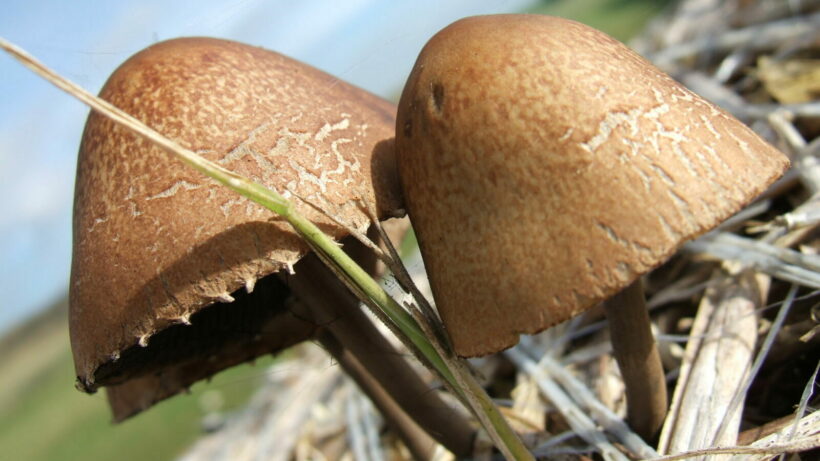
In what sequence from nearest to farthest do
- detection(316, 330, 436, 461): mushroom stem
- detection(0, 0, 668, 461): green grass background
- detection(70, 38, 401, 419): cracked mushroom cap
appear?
1. detection(70, 38, 401, 419): cracked mushroom cap
2. detection(316, 330, 436, 461): mushroom stem
3. detection(0, 0, 668, 461): green grass background

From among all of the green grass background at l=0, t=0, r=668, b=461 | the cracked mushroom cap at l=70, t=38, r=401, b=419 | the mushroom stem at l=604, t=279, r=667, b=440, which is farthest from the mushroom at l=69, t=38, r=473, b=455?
the green grass background at l=0, t=0, r=668, b=461

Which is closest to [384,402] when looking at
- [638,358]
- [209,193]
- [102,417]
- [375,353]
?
[375,353]

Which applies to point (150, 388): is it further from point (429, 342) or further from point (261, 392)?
point (261, 392)

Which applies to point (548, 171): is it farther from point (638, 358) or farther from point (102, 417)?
point (102, 417)

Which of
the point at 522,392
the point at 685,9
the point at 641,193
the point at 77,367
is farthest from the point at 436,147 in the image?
the point at 685,9

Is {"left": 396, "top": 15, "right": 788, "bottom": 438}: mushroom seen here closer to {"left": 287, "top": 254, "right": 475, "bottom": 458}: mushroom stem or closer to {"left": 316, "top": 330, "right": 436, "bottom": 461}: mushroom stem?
{"left": 287, "top": 254, "right": 475, "bottom": 458}: mushroom stem

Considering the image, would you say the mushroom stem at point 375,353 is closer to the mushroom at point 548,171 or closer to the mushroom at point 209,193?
the mushroom at point 209,193

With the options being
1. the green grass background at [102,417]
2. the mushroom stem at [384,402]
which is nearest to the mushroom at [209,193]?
the mushroom stem at [384,402]
